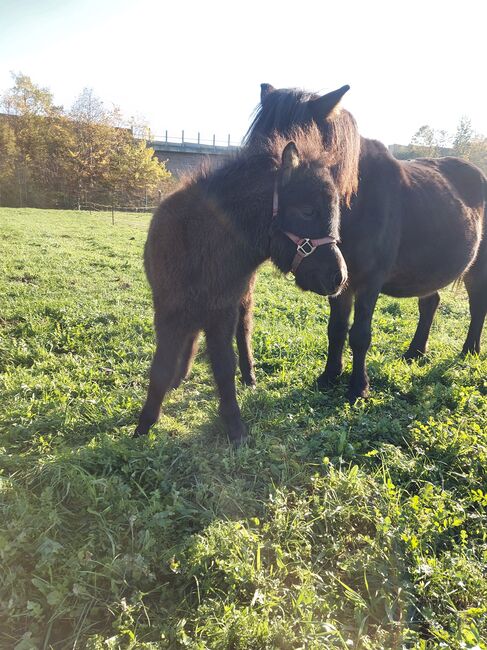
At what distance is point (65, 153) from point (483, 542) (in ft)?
133

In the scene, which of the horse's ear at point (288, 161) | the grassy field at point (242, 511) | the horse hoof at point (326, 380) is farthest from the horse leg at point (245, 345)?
the horse's ear at point (288, 161)

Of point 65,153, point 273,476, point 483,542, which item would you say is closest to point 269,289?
point 273,476

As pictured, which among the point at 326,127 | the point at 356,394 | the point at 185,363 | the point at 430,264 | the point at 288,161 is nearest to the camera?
the point at 288,161

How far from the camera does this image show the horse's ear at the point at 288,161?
2.68 metres

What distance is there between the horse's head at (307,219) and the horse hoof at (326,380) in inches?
59.7

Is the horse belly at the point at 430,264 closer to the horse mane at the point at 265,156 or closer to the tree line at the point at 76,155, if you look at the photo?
the horse mane at the point at 265,156

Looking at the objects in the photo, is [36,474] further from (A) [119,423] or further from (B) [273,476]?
(B) [273,476]

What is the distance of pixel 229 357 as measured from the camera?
3213 millimetres

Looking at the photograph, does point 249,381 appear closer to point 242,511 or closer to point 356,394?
point 356,394

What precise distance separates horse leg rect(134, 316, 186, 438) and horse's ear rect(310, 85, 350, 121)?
2.08m

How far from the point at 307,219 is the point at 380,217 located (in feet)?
3.83

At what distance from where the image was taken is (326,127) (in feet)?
10.9

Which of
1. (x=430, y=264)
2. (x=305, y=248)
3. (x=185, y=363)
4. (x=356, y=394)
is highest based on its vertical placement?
(x=305, y=248)

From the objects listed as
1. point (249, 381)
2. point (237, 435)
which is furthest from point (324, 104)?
point (237, 435)
